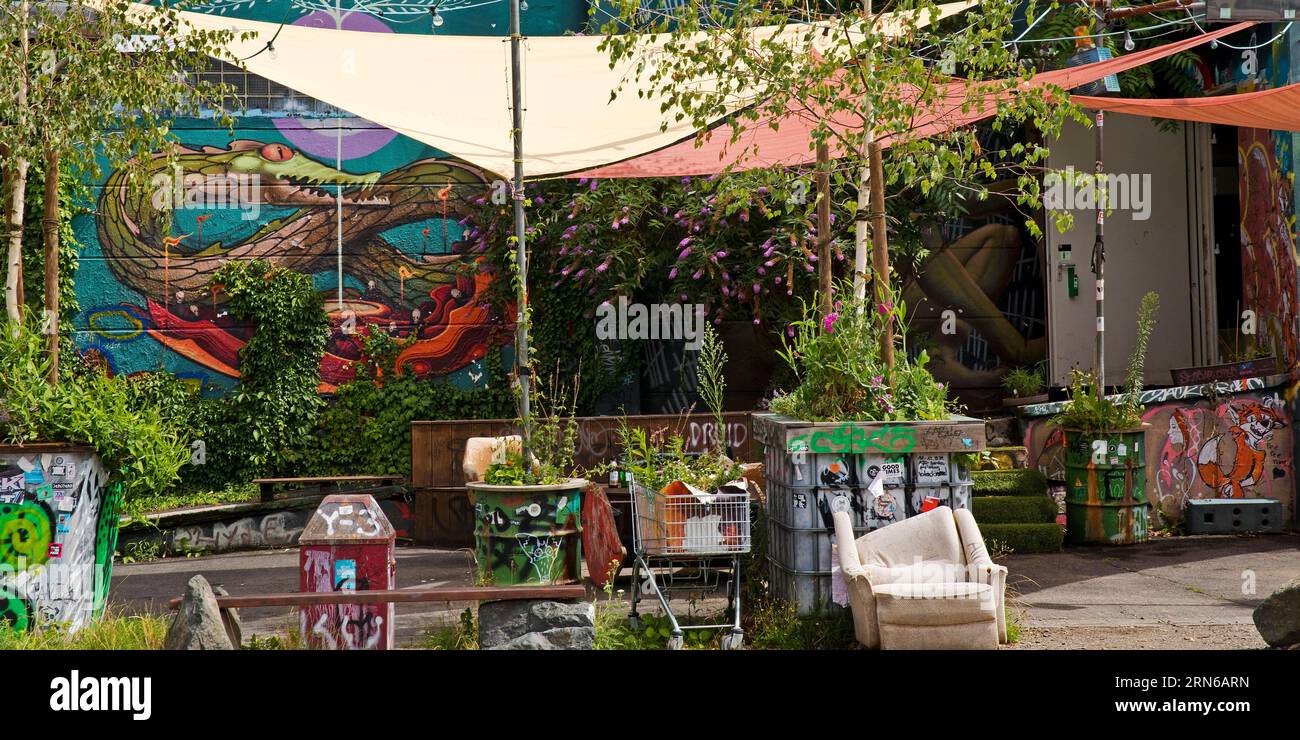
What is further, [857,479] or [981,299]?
[981,299]

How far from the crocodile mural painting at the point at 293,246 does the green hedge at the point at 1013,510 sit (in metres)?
6.14

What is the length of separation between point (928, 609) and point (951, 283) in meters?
9.07

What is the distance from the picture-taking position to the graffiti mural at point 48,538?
6.89 meters

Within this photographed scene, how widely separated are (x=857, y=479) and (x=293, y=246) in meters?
9.30

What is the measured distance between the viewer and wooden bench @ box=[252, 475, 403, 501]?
42.6 ft

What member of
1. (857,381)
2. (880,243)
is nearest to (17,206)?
(857,381)

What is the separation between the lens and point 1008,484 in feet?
37.2

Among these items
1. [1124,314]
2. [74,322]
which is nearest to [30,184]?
[74,322]

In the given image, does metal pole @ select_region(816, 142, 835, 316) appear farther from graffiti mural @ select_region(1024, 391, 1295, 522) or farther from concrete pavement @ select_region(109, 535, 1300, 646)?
graffiti mural @ select_region(1024, 391, 1295, 522)

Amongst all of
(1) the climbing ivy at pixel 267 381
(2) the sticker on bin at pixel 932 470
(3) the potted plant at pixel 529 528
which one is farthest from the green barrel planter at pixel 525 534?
(1) the climbing ivy at pixel 267 381

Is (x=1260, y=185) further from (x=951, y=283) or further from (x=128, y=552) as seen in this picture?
(x=128, y=552)

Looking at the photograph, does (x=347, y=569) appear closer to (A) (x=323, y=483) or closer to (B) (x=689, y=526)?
(B) (x=689, y=526)

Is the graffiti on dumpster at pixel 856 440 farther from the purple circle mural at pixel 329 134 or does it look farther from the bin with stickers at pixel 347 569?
the purple circle mural at pixel 329 134

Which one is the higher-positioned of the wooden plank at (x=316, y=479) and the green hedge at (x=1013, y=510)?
the wooden plank at (x=316, y=479)
